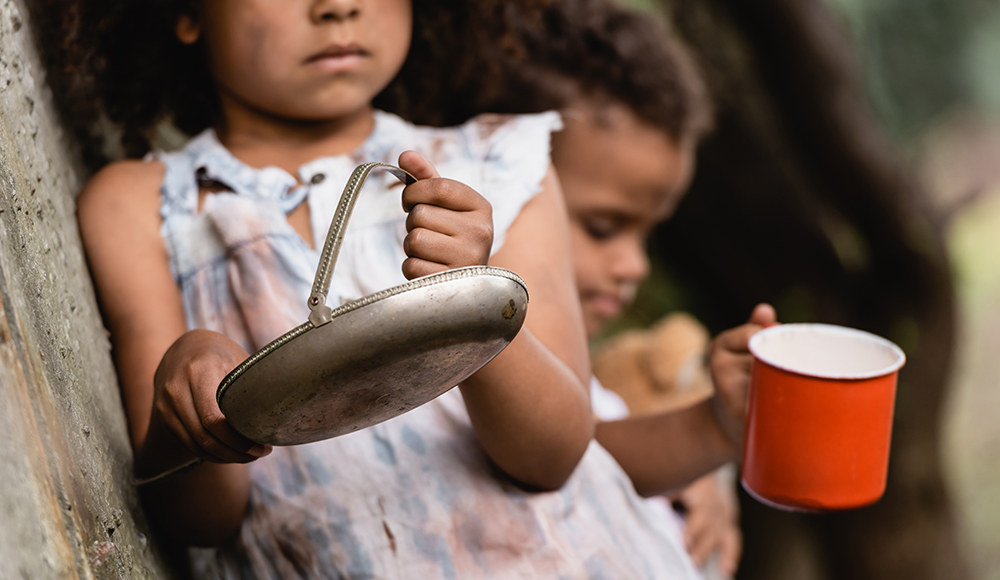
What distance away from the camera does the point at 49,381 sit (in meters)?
0.77

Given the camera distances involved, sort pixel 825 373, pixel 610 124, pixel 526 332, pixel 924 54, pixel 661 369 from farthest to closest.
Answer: pixel 924 54 < pixel 661 369 < pixel 610 124 < pixel 825 373 < pixel 526 332

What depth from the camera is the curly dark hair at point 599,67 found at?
194 cm

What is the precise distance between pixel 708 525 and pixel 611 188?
787 millimetres

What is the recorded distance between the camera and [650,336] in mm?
2410

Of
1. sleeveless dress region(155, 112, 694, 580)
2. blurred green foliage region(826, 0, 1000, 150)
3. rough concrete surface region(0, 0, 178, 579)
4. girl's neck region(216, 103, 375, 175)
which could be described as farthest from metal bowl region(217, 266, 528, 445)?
blurred green foliage region(826, 0, 1000, 150)

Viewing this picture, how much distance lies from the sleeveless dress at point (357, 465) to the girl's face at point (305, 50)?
9 centimetres

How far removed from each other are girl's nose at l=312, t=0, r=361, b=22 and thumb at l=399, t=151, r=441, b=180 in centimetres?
34

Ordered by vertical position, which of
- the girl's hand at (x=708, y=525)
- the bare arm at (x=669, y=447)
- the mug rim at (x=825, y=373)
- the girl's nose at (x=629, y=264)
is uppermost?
the mug rim at (x=825, y=373)

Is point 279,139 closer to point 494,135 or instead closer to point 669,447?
point 494,135

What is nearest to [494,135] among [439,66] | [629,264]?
[439,66]

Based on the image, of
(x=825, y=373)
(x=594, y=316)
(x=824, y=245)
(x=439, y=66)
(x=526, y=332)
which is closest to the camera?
(x=526, y=332)

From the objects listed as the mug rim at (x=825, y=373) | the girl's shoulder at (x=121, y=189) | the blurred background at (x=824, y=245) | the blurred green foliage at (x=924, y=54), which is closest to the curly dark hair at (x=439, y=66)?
the girl's shoulder at (x=121, y=189)

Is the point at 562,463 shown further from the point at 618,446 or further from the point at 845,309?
the point at 845,309

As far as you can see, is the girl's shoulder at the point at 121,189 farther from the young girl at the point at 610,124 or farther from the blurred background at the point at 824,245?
the blurred background at the point at 824,245
